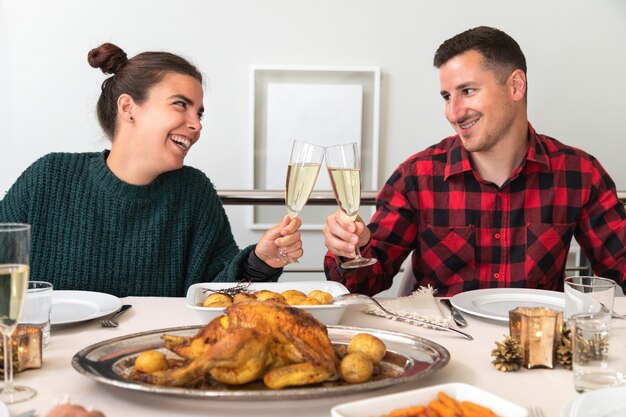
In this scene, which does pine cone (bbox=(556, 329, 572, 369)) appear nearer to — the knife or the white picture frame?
the knife

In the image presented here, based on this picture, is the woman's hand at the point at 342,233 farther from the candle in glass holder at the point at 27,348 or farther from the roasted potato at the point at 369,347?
the candle in glass holder at the point at 27,348

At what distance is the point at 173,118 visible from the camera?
2160mm

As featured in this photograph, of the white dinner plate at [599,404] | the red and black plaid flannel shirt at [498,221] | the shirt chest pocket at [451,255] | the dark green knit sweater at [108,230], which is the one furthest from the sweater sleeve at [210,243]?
the white dinner plate at [599,404]

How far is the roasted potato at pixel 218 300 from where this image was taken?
1.46 meters

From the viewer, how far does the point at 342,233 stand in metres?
1.72

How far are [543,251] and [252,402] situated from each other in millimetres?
1431

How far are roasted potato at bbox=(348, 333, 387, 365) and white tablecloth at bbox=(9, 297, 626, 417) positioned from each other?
50 millimetres

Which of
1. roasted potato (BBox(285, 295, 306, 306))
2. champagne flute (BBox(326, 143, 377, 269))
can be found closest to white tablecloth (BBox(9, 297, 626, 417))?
roasted potato (BBox(285, 295, 306, 306))

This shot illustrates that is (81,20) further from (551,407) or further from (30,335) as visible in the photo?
(551,407)

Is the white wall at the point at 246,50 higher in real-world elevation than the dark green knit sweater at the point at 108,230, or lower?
higher

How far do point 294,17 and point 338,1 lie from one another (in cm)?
25

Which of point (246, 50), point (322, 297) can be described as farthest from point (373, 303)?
point (246, 50)

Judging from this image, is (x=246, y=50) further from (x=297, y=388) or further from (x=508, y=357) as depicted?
(x=297, y=388)

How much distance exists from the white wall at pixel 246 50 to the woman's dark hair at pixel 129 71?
186 cm
